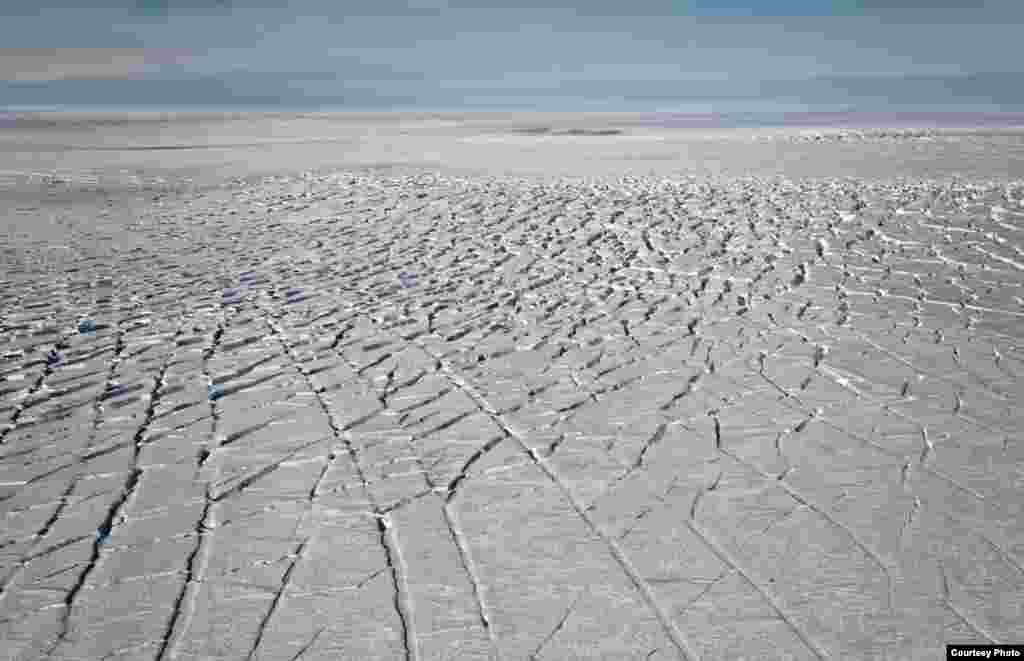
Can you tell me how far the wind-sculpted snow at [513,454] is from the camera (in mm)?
2887

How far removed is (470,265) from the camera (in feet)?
27.2

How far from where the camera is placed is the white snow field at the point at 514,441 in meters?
2.90

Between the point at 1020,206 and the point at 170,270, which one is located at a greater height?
the point at 1020,206

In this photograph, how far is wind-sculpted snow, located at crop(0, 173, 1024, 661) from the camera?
289 centimetres

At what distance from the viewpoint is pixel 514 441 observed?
4340 mm

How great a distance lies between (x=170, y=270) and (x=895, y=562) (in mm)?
6829

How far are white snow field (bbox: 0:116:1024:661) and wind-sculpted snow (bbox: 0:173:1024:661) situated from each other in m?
0.02

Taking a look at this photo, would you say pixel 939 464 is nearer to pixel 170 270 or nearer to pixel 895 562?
pixel 895 562

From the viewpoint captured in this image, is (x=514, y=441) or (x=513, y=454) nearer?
(x=513, y=454)

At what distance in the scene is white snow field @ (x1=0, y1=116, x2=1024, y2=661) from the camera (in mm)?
2900

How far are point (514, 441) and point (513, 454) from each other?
161 millimetres

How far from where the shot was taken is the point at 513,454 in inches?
165

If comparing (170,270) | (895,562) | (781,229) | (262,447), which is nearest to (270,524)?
(262,447)

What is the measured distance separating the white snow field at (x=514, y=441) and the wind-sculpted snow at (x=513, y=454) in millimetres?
17
